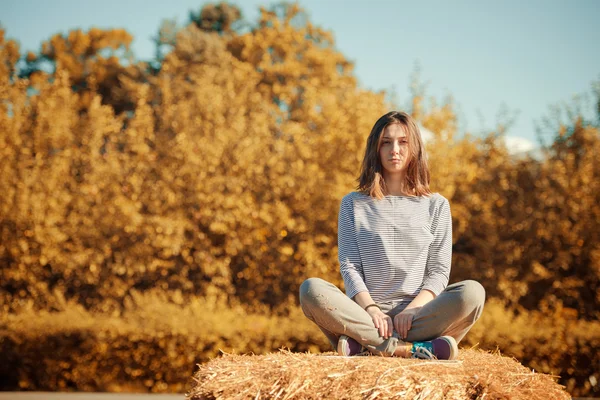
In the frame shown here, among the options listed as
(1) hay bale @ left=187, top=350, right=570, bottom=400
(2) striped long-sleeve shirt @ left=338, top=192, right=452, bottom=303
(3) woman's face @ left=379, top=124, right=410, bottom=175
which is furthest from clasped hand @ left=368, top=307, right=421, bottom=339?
(3) woman's face @ left=379, top=124, right=410, bottom=175

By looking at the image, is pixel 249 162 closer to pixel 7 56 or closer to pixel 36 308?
pixel 36 308

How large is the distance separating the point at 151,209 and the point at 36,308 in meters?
2.34

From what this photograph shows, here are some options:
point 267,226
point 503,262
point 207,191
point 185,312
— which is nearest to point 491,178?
point 503,262

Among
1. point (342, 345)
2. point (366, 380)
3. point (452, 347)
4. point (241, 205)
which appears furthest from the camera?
point (241, 205)

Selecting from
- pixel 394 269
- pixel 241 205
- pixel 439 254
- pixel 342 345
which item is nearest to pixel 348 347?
pixel 342 345

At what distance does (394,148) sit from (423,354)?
3.61ft

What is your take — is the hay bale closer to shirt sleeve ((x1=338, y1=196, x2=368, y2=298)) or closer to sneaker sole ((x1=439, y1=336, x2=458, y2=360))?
Result: sneaker sole ((x1=439, y1=336, x2=458, y2=360))

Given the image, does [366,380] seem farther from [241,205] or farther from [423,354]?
[241,205]

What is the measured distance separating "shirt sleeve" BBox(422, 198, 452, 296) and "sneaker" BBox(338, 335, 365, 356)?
48 centimetres

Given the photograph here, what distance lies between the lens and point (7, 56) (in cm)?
1166

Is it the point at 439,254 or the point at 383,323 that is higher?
the point at 439,254

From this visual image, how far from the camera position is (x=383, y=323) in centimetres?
284

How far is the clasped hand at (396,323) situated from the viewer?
9.29 ft

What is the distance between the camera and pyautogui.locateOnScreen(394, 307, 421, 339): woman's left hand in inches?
112
